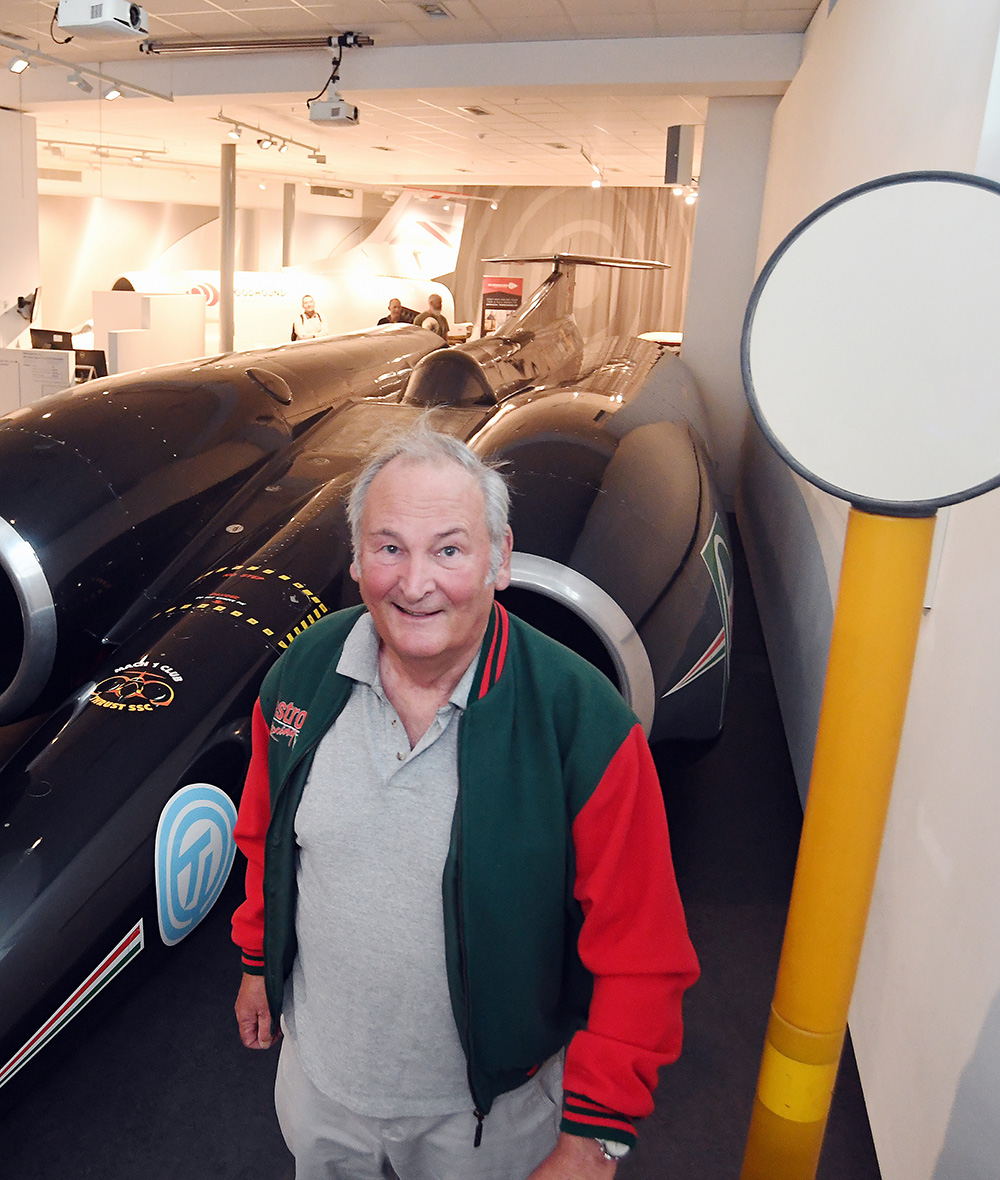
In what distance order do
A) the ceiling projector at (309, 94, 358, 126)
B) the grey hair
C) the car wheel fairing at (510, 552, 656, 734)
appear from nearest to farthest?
1. the grey hair
2. the car wheel fairing at (510, 552, 656, 734)
3. the ceiling projector at (309, 94, 358, 126)

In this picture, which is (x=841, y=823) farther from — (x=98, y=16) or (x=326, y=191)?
(x=326, y=191)

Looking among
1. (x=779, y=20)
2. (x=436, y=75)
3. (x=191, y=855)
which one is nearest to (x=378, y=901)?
(x=191, y=855)

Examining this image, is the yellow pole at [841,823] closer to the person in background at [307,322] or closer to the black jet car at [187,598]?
the black jet car at [187,598]

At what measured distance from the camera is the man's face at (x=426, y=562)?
51.7 inches

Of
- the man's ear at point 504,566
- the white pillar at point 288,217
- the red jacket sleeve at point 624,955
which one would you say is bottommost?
the red jacket sleeve at point 624,955

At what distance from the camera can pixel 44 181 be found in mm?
20266

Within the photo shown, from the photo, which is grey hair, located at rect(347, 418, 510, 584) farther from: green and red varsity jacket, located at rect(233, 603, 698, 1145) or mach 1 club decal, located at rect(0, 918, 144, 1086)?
mach 1 club decal, located at rect(0, 918, 144, 1086)

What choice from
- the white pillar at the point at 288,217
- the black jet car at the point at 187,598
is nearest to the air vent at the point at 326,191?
the white pillar at the point at 288,217

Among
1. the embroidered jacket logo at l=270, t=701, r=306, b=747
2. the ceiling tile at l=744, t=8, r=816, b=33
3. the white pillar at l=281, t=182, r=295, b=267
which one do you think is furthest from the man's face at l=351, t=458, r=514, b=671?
the white pillar at l=281, t=182, r=295, b=267

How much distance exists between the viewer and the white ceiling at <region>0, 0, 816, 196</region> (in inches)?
288

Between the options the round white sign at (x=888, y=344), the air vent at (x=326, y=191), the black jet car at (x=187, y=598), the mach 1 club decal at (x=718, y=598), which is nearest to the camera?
the round white sign at (x=888, y=344)

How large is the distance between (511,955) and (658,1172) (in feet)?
3.96

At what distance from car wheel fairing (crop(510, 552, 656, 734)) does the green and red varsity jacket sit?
47.5 inches

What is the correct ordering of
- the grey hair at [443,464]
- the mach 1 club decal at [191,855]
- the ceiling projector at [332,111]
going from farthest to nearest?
the ceiling projector at [332,111], the mach 1 club decal at [191,855], the grey hair at [443,464]
